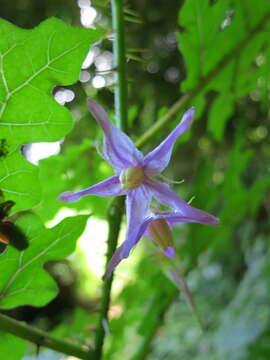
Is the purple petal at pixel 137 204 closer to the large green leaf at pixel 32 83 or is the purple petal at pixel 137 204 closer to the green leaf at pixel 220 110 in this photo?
the large green leaf at pixel 32 83

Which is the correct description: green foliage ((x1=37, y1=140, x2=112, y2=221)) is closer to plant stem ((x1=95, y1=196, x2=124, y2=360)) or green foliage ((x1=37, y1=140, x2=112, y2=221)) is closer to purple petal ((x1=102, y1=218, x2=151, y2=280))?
plant stem ((x1=95, y1=196, x2=124, y2=360))

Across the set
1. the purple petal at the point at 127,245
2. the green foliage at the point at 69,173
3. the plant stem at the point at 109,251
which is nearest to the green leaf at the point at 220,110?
the green foliage at the point at 69,173

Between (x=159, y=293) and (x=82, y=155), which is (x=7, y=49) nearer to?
(x=82, y=155)

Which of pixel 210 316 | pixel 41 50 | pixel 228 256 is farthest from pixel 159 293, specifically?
pixel 228 256

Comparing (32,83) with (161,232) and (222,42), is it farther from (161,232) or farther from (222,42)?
(222,42)

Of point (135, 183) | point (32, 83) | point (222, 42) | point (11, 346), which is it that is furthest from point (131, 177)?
point (222, 42)
